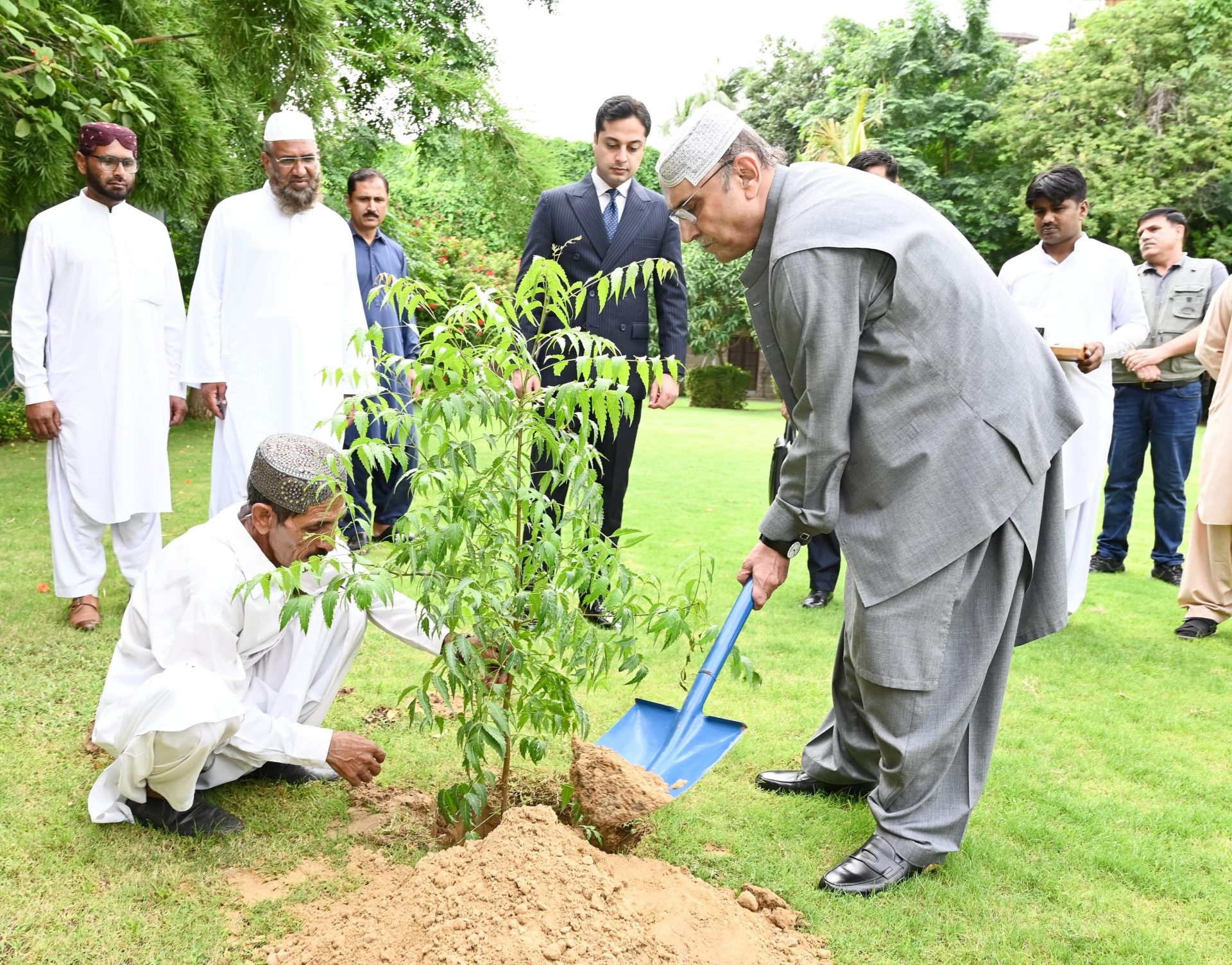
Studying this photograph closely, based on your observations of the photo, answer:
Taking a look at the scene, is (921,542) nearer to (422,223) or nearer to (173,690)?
(173,690)

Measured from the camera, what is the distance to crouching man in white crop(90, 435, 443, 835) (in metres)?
2.88

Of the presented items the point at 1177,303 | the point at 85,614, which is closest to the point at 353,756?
the point at 85,614

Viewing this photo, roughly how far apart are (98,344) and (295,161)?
133 centimetres

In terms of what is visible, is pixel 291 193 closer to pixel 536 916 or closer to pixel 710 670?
pixel 710 670

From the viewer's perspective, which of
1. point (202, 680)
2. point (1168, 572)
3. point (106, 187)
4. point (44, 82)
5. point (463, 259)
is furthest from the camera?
point (463, 259)

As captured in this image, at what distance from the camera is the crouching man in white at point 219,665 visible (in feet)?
9.45

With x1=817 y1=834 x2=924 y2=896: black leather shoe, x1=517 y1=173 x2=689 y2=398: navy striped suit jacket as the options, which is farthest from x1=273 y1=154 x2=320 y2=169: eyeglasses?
x1=817 y1=834 x2=924 y2=896: black leather shoe

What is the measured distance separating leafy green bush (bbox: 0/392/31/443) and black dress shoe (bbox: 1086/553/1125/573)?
10.8 metres

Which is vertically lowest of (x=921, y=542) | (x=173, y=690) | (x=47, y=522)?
(x=47, y=522)

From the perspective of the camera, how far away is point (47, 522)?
7441 millimetres

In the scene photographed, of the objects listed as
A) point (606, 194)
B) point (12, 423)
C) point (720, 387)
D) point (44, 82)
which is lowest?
point (720, 387)

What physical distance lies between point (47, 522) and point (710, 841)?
613 cm

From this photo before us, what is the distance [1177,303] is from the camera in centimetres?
714

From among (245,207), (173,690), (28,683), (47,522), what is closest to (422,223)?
(47,522)
